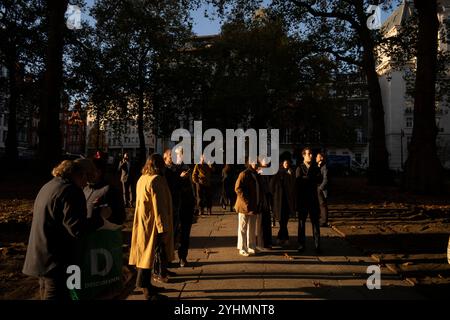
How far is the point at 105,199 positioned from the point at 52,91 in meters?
18.4

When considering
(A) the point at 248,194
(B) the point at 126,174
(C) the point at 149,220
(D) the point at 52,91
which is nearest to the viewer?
(C) the point at 149,220

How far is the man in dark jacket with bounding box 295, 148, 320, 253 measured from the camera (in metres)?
8.55

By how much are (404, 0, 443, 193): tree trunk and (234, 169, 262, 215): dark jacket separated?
14.0 m

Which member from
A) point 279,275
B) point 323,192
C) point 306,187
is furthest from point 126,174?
point 279,275

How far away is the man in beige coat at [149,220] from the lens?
18.8ft

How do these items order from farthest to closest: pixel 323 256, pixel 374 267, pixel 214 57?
pixel 214 57 < pixel 323 256 < pixel 374 267

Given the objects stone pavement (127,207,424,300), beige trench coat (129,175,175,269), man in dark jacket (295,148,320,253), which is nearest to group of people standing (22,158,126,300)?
beige trench coat (129,175,175,269)

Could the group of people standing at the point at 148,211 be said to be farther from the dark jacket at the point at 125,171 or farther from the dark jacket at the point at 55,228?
the dark jacket at the point at 125,171

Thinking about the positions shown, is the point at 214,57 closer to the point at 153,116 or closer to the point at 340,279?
the point at 153,116

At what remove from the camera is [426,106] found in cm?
1986

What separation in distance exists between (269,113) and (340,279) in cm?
2551

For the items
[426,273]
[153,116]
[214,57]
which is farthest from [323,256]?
[153,116]

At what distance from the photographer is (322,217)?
12.2 meters

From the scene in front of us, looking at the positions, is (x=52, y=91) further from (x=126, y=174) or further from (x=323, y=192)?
(x=323, y=192)
